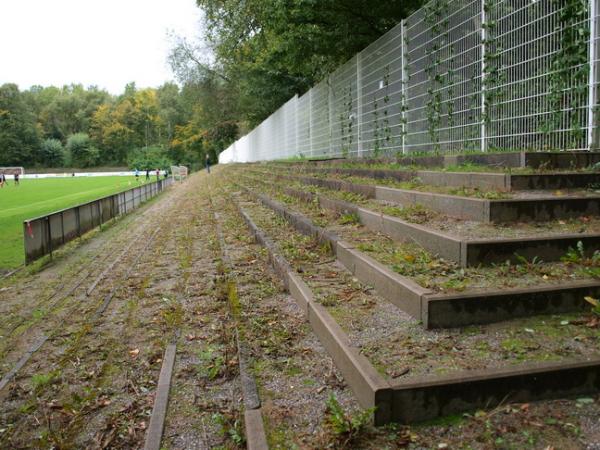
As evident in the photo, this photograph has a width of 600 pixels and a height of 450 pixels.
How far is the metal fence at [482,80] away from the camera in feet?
16.9

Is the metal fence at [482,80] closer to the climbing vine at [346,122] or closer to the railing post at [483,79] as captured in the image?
the railing post at [483,79]

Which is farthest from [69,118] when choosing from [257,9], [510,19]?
[510,19]

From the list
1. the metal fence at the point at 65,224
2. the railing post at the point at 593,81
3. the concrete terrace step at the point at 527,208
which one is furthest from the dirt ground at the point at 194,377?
the railing post at the point at 593,81

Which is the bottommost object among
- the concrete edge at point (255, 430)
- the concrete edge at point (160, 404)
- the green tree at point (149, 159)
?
the concrete edge at point (160, 404)

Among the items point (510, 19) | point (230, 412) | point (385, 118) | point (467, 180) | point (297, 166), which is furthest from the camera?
point (297, 166)

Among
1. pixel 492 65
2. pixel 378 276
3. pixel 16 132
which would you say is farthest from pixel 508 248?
pixel 16 132

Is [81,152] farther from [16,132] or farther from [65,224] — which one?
[65,224]

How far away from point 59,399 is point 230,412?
124 centimetres

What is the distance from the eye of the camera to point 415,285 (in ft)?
10.8

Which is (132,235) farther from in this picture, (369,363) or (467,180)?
(369,363)

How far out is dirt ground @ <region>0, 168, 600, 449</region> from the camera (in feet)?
7.67

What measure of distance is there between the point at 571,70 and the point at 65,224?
915 centimetres

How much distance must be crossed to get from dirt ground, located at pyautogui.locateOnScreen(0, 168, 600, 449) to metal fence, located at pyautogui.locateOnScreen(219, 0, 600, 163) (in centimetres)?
335

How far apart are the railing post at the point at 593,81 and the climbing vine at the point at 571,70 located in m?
0.05
